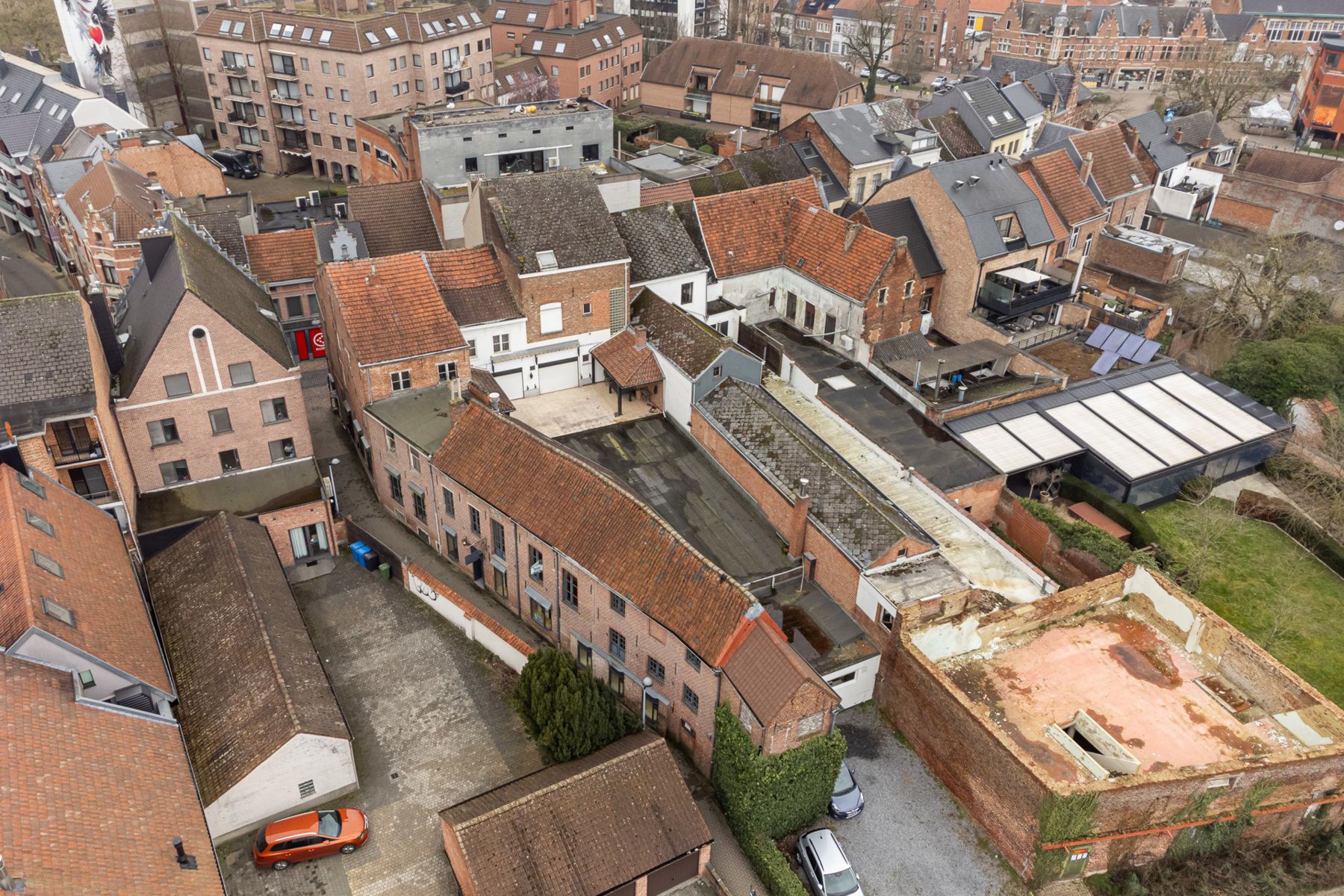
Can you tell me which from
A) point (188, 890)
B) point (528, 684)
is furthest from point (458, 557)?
point (188, 890)

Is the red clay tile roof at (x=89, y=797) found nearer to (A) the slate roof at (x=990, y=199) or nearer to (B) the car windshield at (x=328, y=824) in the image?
(B) the car windshield at (x=328, y=824)

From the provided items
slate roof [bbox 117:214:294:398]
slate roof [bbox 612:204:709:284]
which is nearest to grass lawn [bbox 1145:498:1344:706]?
slate roof [bbox 612:204:709:284]

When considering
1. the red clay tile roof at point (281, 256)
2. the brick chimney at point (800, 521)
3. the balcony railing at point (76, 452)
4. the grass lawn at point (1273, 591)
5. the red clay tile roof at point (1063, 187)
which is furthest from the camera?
the red clay tile roof at point (1063, 187)

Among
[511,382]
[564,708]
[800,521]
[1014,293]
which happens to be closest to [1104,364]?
[1014,293]

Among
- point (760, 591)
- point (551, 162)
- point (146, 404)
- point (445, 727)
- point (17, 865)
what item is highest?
point (551, 162)

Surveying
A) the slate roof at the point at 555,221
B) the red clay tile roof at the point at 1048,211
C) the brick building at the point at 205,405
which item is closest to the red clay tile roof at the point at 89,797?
the brick building at the point at 205,405

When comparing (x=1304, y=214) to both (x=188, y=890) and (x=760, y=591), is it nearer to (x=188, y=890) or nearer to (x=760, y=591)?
(x=760, y=591)
